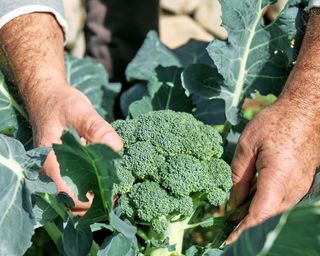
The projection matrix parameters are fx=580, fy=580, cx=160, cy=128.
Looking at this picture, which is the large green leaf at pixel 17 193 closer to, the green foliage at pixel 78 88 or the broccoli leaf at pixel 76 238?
the broccoli leaf at pixel 76 238

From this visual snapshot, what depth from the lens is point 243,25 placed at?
212cm

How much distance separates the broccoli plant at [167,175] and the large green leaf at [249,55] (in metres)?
0.34

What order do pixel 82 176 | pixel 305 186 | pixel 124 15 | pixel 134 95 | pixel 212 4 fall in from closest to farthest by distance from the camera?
pixel 82 176
pixel 305 186
pixel 134 95
pixel 124 15
pixel 212 4

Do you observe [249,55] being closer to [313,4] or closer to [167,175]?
[313,4]

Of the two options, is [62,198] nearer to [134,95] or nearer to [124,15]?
[134,95]

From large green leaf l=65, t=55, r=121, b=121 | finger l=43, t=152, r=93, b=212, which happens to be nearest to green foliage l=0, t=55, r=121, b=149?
large green leaf l=65, t=55, r=121, b=121

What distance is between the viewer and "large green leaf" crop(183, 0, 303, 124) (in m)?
2.10

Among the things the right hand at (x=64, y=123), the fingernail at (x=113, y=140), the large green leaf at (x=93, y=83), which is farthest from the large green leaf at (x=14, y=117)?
the fingernail at (x=113, y=140)

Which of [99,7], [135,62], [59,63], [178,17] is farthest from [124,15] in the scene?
[178,17]

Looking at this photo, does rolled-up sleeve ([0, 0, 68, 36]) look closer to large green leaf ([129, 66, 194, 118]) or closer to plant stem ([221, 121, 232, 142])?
large green leaf ([129, 66, 194, 118])

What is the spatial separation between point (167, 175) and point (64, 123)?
375mm

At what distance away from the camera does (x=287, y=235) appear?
1069mm

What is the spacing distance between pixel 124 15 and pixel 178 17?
6.81 feet

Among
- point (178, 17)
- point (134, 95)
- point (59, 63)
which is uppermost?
point (59, 63)
